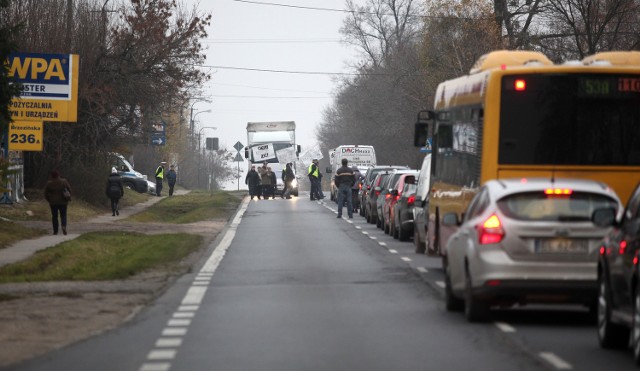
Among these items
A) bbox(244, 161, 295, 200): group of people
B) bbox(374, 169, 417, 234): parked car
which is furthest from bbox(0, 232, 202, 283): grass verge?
bbox(244, 161, 295, 200): group of people

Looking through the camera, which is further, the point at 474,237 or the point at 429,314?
the point at 429,314

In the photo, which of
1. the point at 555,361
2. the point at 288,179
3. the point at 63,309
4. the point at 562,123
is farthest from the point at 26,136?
the point at 555,361

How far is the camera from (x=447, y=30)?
6128cm

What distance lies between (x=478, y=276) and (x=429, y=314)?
162 centimetres

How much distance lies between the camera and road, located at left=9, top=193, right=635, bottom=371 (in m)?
12.4

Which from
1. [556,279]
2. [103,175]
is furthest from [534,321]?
[103,175]

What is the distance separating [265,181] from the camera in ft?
220

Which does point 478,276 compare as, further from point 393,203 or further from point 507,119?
point 393,203

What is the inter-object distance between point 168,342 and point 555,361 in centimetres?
373

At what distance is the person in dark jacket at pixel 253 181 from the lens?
66250 mm

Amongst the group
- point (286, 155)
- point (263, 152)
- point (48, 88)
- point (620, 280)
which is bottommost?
point (286, 155)

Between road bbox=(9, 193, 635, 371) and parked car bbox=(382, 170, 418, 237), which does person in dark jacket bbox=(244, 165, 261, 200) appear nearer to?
parked car bbox=(382, 170, 418, 237)

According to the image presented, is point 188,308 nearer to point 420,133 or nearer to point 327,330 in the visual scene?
point 327,330

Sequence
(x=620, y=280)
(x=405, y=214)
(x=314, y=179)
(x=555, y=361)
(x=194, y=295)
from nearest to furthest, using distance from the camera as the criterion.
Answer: (x=555, y=361), (x=620, y=280), (x=194, y=295), (x=405, y=214), (x=314, y=179)
